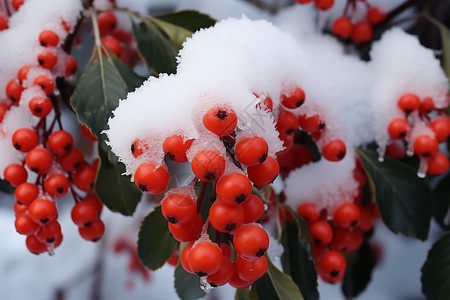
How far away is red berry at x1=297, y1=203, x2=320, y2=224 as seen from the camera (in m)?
0.75

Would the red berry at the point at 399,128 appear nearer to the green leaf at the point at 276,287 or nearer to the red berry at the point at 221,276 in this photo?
the green leaf at the point at 276,287

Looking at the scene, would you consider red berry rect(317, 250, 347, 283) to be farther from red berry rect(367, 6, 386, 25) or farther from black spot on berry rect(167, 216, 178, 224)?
red berry rect(367, 6, 386, 25)

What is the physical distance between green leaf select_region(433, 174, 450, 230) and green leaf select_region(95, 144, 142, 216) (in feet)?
2.29

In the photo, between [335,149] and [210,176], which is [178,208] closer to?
[210,176]

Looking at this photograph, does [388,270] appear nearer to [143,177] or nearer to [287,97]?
[287,97]

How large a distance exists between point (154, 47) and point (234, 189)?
467mm

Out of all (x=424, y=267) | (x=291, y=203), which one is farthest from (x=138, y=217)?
(x=424, y=267)

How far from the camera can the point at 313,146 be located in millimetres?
833

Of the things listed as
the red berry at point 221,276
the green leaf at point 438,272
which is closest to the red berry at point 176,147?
the red berry at point 221,276

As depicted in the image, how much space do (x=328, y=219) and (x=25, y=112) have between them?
566 millimetres

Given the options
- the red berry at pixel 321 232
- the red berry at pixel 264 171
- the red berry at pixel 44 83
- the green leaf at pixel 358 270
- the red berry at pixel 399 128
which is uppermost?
the red berry at pixel 264 171

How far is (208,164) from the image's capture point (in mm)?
417

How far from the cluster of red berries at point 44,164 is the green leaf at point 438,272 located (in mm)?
593

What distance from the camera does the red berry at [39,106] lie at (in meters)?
0.63
